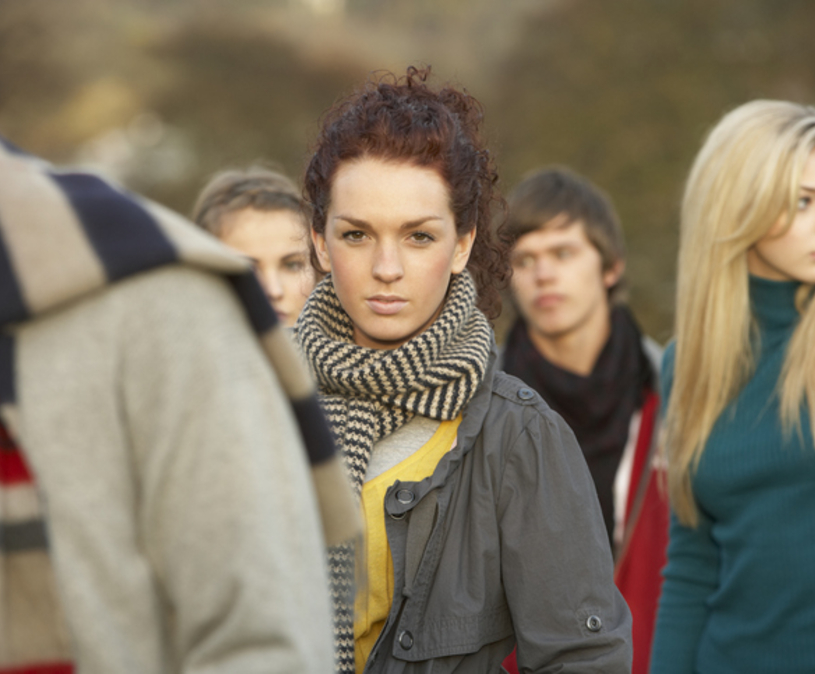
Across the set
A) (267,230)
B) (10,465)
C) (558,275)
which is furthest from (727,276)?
(10,465)

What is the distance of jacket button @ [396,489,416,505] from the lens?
1792mm

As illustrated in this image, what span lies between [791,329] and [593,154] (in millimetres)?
6874

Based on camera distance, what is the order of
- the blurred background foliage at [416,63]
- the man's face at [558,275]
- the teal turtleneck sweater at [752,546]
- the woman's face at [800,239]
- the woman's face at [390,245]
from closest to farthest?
the woman's face at [390,245]
the teal turtleneck sweater at [752,546]
the woman's face at [800,239]
the man's face at [558,275]
the blurred background foliage at [416,63]

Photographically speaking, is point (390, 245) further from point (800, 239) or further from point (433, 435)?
point (800, 239)

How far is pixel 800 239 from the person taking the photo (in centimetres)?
252

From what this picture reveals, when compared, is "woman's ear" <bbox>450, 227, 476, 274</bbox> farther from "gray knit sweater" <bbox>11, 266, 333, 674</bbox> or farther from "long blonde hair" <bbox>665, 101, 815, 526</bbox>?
"gray knit sweater" <bbox>11, 266, 333, 674</bbox>

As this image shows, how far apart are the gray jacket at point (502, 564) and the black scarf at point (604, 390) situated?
5.69 ft

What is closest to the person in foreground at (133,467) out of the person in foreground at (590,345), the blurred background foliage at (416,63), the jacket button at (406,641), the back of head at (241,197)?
the jacket button at (406,641)

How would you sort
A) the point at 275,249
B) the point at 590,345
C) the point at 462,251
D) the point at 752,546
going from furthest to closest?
the point at 590,345
the point at 275,249
the point at 752,546
the point at 462,251

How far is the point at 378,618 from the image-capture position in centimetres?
183

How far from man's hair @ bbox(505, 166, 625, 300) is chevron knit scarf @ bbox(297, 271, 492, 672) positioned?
6.03 ft

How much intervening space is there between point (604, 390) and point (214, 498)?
114 inches

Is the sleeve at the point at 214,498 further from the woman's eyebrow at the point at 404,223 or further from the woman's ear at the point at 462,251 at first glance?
the woman's ear at the point at 462,251

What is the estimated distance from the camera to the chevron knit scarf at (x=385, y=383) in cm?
185
